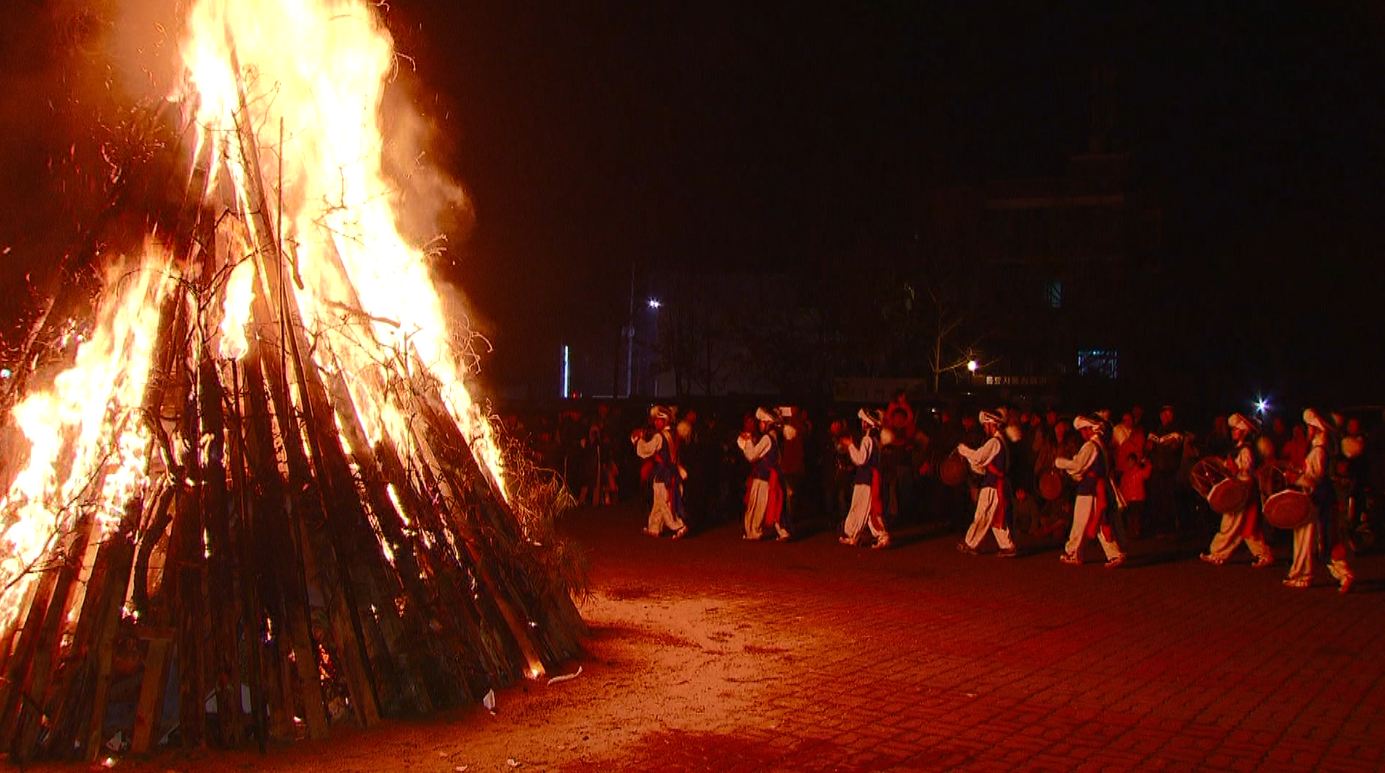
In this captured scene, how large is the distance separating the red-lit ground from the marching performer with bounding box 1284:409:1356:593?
30 cm

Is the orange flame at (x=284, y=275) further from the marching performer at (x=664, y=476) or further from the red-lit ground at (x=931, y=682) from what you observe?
the marching performer at (x=664, y=476)

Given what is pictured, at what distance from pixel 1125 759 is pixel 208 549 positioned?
519 cm

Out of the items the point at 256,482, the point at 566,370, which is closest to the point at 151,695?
the point at 256,482

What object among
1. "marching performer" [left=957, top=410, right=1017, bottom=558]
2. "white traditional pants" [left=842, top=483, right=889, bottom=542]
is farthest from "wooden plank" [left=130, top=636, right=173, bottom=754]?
"white traditional pants" [left=842, top=483, right=889, bottom=542]

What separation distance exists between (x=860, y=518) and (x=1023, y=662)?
22.2 feet

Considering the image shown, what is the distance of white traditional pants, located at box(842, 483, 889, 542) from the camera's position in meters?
15.3

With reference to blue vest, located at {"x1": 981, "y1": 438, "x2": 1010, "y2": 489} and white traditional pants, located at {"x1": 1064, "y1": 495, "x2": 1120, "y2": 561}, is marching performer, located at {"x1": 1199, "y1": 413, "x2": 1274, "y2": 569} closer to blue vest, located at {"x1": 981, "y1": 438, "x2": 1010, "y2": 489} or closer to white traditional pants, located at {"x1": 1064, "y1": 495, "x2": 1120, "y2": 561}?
white traditional pants, located at {"x1": 1064, "y1": 495, "x2": 1120, "y2": 561}

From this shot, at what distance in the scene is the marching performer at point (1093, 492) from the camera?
1370cm

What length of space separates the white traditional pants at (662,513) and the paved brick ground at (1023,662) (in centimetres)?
183

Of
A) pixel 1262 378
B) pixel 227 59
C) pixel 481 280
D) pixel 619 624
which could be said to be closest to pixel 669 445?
pixel 619 624

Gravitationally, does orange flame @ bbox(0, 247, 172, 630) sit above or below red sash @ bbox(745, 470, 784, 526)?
above

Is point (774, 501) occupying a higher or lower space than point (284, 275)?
lower

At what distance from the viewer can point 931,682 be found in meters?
8.01

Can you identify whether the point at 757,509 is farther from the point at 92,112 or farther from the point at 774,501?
the point at 92,112
